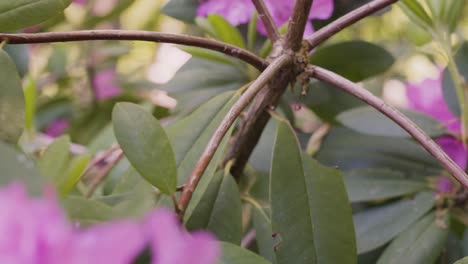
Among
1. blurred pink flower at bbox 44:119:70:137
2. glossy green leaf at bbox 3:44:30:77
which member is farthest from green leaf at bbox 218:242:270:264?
blurred pink flower at bbox 44:119:70:137

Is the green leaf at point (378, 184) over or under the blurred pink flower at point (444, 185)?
under

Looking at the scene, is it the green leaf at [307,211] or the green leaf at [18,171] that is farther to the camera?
the green leaf at [307,211]

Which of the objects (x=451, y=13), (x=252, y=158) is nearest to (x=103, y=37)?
(x=252, y=158)

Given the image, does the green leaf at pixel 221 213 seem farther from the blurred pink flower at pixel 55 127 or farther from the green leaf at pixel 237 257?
the blurred pink flower at pixel 55 127

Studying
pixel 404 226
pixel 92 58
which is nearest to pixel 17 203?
pixel 404 226

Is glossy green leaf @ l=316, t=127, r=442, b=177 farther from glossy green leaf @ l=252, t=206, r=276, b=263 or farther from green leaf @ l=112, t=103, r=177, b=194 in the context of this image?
green leaf @ l=112, t=103, r=177, b=194

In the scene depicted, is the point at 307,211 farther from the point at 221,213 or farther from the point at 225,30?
the point at 225,30

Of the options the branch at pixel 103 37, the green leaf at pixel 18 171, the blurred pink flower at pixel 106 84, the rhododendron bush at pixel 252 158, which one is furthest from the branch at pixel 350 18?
the blurred pink flower at pixel 106 84
